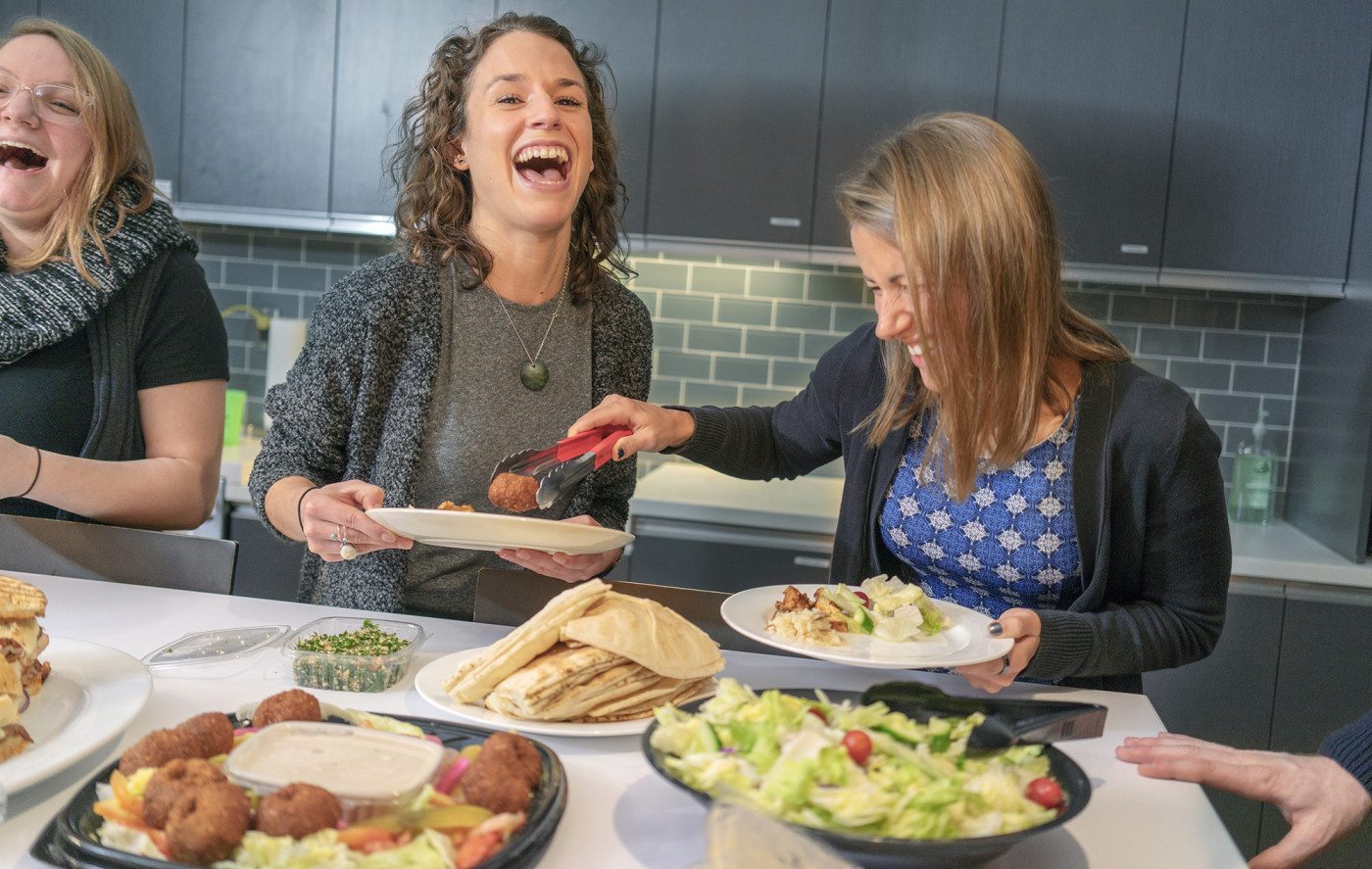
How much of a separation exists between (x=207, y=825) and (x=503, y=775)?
22 cm

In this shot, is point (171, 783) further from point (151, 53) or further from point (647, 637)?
point (151, 53)

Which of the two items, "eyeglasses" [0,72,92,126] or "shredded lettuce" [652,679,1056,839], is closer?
"shredded lettuce" [652,679,1056,839]

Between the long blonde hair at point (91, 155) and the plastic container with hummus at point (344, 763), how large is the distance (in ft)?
4.37

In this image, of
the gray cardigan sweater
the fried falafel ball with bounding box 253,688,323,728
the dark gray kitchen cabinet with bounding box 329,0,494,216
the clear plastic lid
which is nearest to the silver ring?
the clear plastic lid

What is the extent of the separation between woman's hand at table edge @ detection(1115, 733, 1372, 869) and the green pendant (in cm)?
105

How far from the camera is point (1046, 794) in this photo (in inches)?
37.0

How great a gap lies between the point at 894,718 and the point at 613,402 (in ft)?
2.71

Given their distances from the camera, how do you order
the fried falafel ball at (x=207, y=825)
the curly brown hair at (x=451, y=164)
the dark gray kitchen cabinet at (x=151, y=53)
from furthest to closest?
1. the dark gray kitchen cabinet at (x=151, y=53)
2. the curly brown hair at (x=451, y=164)
3. the fried falafel ball at (x=207, y=825)

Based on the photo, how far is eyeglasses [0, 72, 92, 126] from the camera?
77.8 inches

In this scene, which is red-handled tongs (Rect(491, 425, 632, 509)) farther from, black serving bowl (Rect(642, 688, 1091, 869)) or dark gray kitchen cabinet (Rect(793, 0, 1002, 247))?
dark gray kitchen cabinet (Rect(793, 0, 1002, 247))

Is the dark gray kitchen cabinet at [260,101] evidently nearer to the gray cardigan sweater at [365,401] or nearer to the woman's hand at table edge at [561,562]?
the gray cardigan sweater at [365,401]

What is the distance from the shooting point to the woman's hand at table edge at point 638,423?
5.64ft

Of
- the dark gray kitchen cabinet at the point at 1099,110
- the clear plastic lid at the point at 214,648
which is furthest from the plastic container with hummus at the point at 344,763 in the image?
the dark gray kitchen cabinet at the point at 1099,110

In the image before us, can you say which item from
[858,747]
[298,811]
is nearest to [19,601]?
[298,811]
